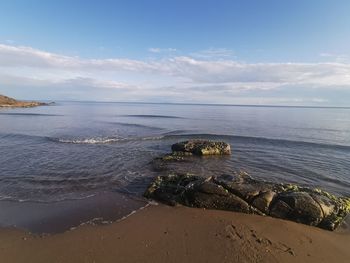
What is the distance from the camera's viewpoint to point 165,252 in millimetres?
6652

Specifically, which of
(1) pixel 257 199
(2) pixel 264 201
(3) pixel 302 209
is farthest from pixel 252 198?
(3) pixel 302 209

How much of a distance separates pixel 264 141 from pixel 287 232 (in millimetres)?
21166

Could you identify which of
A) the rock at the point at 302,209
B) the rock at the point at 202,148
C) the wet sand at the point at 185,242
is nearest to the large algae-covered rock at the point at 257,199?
the rock at the point at 302,209

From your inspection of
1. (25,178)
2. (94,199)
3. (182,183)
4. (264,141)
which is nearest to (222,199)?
(182,183)

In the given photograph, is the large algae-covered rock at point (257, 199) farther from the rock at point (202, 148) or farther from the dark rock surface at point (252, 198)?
the rock at point (202, 148)

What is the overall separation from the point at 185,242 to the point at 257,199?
3.57 metres

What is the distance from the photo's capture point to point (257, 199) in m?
9.33

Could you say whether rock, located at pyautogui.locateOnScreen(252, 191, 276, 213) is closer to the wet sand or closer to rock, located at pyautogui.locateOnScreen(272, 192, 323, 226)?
rock, located at pyautogui.locateOnScreen(272, 192, 323, 226)

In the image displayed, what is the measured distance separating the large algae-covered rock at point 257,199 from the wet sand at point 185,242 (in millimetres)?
414

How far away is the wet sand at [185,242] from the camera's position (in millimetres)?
6453

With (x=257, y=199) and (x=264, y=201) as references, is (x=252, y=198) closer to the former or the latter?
(x=257, y=199)

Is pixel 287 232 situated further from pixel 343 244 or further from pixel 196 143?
pixel 196 143

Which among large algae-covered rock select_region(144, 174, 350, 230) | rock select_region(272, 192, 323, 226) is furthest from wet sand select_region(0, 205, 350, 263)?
large algae-covered rock select_region(144, 174, 350, 230)

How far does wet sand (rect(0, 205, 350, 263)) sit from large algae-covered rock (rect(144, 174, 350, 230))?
0.41 m
